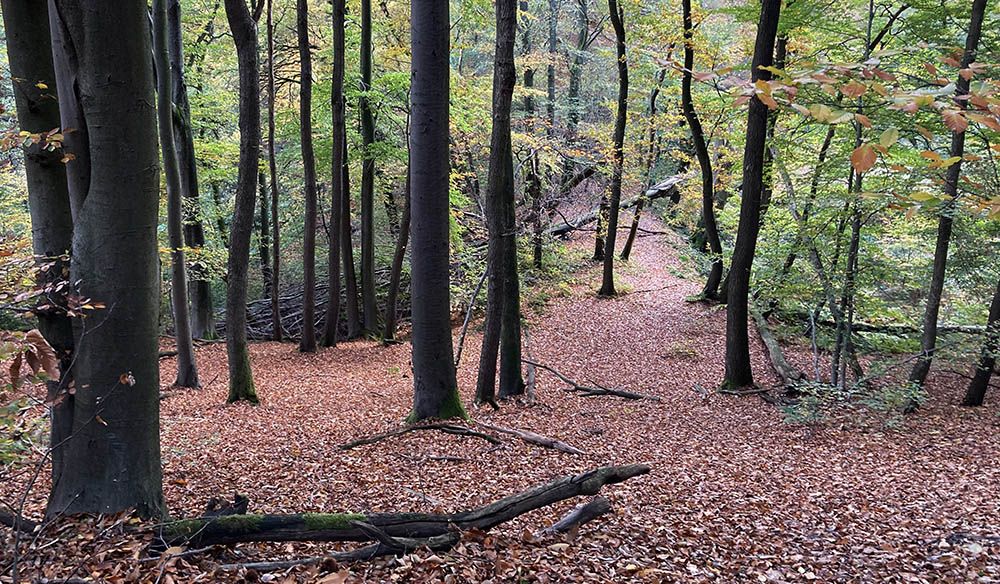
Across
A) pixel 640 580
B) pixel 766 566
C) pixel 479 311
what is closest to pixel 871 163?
pixel 640 580

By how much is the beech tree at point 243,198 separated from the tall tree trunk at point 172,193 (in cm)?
119

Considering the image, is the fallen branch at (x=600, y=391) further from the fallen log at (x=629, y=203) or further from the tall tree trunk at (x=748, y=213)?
the fallen log at (x=629, y=203)

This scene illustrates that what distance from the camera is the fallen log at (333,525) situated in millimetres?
3184

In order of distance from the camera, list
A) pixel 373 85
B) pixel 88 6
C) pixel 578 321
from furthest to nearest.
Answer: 1. pixel 578 321
2. pixel 373 85
3. pixel 88 6

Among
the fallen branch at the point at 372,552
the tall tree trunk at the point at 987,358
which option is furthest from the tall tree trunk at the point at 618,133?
the fallen branch at the point at 372,552

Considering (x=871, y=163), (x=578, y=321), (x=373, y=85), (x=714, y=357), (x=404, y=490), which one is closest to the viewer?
(x=871, y=163)

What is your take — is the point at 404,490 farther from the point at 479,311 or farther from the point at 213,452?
the point at 479,311

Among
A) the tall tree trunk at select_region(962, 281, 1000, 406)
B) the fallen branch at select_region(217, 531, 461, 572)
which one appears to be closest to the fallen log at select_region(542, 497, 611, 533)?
the fallen branch at select_region(217, 531, 461, 572)

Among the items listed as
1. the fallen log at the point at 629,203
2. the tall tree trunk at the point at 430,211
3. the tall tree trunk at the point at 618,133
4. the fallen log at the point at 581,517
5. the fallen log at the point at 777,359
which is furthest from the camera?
the fallen log at the point at 629,203

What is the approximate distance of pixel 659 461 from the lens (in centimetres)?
635

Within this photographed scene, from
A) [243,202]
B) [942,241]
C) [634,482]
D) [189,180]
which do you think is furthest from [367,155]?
[942,241]

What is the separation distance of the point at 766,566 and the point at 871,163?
3049 mm

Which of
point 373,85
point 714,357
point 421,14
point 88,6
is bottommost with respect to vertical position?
point 714,357

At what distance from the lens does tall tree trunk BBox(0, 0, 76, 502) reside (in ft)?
10.9
